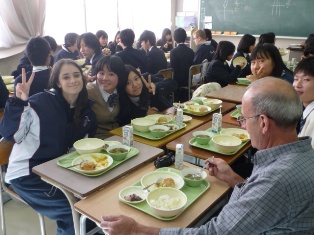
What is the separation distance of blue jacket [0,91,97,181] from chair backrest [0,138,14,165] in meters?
0.04

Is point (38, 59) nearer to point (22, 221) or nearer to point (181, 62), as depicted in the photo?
point (22, 221)

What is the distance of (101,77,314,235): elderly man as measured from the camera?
1.01 metres

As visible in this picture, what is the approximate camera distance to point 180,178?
1.54m

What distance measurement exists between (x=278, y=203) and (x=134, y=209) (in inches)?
24.6

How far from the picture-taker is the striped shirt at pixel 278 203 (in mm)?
1002

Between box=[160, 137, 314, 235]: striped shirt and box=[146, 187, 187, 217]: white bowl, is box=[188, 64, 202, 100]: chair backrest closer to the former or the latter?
box=[146, 187, 187, 217]: white bowl

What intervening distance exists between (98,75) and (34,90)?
2.76 feet

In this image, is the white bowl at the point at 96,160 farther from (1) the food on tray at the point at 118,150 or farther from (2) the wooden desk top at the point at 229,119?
(2) the wooden desk top at the point at 229,119

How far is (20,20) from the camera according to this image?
206 inches

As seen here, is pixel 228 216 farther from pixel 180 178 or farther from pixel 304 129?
pixel 304 129

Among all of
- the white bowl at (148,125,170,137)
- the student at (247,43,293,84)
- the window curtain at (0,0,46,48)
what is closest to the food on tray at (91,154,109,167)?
the white bowl at (148,125,170,137)

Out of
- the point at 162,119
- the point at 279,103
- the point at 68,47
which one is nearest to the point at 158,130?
the point at 162,119

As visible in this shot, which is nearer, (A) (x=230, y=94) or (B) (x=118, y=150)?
(B) (x=118, y=150)

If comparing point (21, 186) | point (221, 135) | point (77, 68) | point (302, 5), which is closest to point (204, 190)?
point (221, 135)
